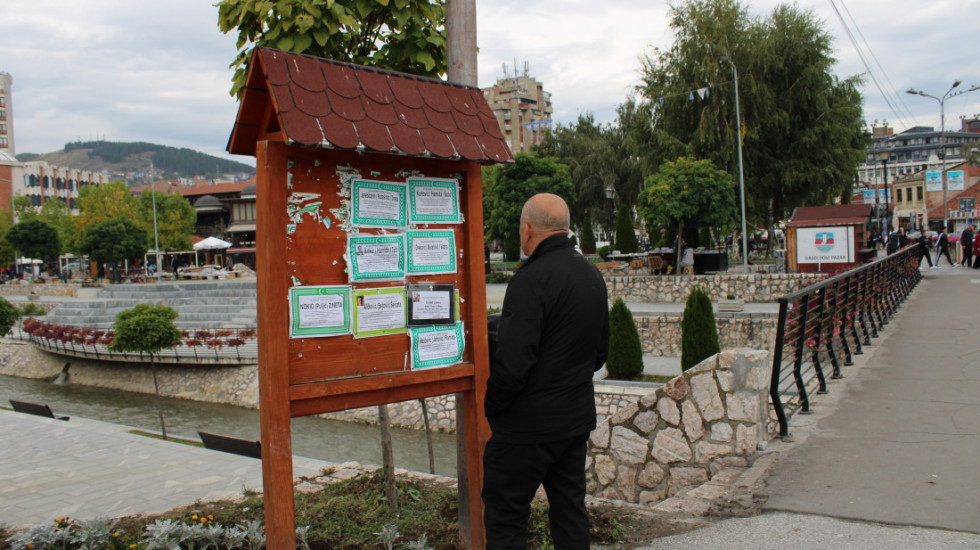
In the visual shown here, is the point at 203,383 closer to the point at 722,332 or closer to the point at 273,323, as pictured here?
the point at 722,332

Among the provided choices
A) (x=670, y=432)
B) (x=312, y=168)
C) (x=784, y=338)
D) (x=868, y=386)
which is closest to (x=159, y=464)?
(x=670, y=432)

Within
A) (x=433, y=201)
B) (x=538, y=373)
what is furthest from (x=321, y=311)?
(x=538, y=373)

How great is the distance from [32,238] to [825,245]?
5284 centimetres

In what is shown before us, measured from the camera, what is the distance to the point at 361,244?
3195 mm

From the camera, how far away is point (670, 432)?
6.39 m

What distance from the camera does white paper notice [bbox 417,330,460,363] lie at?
3371 millimetres

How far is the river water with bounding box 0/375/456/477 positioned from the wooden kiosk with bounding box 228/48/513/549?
311 inches

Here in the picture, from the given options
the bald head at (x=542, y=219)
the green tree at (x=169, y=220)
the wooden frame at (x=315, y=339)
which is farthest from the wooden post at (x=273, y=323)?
the green tree at (x=169, y=220)

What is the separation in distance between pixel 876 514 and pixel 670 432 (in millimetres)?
2513

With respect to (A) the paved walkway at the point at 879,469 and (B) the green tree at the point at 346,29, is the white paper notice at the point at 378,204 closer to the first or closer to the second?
(B) the green tree at the point at 346,29

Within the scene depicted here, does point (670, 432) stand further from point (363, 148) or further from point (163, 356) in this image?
point (163, 356)

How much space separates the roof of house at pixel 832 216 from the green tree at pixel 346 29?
1937 centimetres

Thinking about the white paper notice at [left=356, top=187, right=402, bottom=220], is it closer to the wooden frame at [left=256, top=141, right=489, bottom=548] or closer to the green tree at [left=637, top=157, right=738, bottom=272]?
the wooden frame at [left=256, top=141, right=489, bottom=548]

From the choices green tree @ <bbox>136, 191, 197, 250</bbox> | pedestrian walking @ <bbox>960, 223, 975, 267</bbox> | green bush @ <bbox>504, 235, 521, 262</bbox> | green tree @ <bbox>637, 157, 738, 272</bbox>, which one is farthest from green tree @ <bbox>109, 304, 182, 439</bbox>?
green tree @ <bbox>136, 191, 197, 250</bbox>
